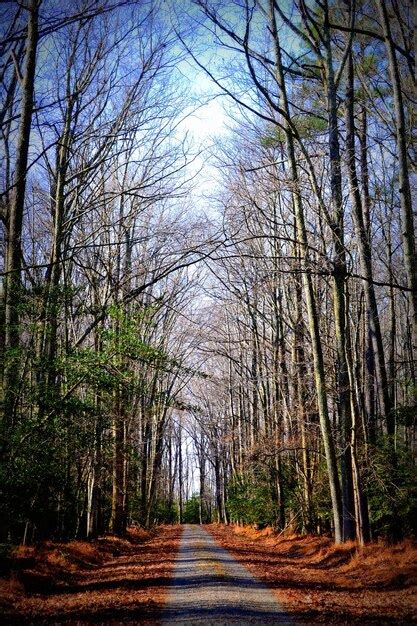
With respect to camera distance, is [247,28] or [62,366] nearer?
[247,28]

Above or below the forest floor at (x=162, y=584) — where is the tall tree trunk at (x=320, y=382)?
above

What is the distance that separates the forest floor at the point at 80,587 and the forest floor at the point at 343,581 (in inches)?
76.8

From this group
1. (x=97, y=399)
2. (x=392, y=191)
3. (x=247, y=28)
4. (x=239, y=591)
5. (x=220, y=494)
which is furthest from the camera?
(x=220, y=494)

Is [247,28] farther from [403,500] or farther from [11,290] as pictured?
[403,500]

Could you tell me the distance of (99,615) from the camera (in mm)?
6047

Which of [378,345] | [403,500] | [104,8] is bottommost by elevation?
[403,500]

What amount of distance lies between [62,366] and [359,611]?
20.6ft

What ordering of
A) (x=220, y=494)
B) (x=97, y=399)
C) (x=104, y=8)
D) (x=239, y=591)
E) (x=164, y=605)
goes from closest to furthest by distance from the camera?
1. (x=164, y=605)
2. (x=239, y=591)
3. (x=104, y=8)
4. (x=97, y=399)
5. (x=220, y=494)

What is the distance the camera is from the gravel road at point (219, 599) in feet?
19.1

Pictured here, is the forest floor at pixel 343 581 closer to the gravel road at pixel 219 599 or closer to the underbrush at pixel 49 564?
the gravel road at pixel 219 599

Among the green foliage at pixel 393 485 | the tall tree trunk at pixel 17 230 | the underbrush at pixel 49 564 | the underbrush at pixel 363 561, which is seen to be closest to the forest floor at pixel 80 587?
the underbrush at pixel 49 564

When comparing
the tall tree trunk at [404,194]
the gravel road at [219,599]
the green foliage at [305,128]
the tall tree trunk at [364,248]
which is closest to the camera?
the gravel road at [219,599]

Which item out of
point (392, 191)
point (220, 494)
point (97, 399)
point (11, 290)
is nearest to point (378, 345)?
point (392, 191)

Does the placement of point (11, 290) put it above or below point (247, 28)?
below
